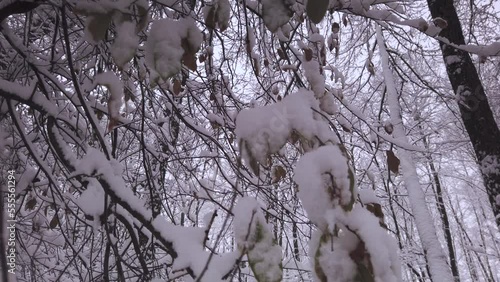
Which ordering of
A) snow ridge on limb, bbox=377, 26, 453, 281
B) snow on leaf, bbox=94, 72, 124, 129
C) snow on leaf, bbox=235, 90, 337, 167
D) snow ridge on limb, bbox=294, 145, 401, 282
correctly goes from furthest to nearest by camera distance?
snow ridge on limb, bbox=377, 26, 453, 281 < snow on leaf, bbox=94, 72, 124, 129 < snow on leaf, bbox=235, 90, 337, 167 < snow ridge on limb, bbox=294, 145, 401, 282

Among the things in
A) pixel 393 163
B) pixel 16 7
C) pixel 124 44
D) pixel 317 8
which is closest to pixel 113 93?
pixel 124 44

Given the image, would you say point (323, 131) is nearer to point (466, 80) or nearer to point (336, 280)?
point (336, 280)

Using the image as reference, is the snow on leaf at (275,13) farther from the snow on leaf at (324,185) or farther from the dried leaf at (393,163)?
the dried leaf at (393,163)

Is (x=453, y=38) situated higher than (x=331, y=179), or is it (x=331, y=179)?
(x=453, y=38)

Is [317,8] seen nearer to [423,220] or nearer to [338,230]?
[338,230]

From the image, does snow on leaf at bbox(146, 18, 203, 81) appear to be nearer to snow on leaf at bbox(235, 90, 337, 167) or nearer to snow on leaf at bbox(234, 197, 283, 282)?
snow on leaf at bbox(235, 90, 337, 167)

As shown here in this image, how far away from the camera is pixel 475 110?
3654 mm

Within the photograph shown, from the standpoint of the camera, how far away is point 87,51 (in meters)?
2.11

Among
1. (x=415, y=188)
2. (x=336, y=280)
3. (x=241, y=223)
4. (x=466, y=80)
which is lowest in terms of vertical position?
(x=336, y=280)

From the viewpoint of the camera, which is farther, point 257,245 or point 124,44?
point 124,44

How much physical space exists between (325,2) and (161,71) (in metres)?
0.33

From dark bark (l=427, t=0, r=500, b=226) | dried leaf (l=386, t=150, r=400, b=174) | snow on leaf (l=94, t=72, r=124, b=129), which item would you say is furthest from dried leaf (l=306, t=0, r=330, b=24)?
dark bark (l=427, t=0, r=500, b=226)

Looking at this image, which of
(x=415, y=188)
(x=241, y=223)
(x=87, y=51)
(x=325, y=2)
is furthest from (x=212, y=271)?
(x=415, y=188)

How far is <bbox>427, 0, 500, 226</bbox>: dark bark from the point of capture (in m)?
3.55
